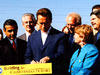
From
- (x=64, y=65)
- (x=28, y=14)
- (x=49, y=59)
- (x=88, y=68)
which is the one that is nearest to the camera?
(x=88, y=68)

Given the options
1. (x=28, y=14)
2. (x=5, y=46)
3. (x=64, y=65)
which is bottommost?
(x=64, y=65)

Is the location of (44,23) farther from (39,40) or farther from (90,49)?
(90,49)

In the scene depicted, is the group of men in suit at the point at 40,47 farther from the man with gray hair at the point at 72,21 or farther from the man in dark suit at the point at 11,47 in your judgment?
the man with gray hair at the point at 72,21

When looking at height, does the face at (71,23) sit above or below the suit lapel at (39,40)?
above

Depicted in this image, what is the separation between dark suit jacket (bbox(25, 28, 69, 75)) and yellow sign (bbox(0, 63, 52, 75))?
8.6 inches

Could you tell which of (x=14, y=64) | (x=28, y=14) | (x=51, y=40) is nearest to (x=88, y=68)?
(x=51, y=40)

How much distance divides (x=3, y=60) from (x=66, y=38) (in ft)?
4.88

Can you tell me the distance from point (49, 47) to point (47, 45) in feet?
0.20

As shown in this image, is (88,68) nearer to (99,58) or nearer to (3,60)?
(99,58)

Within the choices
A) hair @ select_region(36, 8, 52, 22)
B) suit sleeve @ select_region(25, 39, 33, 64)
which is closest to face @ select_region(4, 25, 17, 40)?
suit sleeve @ select_region(25, 39, 33, 64)

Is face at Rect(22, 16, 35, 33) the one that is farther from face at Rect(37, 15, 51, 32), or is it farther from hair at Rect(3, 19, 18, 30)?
face at Rect(37, 15, 51, 32)

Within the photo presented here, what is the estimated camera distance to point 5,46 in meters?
4.93

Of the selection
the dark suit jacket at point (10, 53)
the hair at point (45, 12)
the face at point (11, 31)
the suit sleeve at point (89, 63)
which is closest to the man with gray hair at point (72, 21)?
the hair at point (45, 12)

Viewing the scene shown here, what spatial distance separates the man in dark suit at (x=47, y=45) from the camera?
4574 mm
